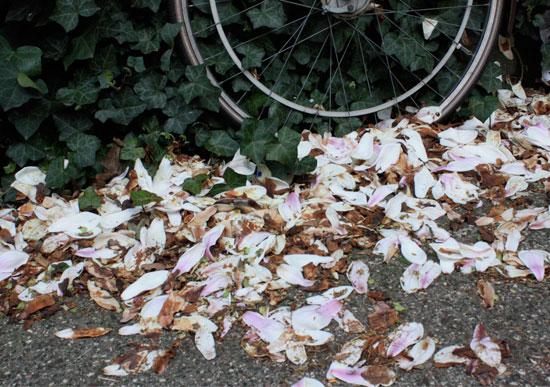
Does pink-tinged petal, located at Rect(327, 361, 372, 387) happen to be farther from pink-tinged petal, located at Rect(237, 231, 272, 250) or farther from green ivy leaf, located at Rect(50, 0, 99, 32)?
green ivy leaf, located at Rect(50, 0, 99, 32)

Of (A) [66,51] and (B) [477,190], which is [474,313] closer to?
(B) [477,190]

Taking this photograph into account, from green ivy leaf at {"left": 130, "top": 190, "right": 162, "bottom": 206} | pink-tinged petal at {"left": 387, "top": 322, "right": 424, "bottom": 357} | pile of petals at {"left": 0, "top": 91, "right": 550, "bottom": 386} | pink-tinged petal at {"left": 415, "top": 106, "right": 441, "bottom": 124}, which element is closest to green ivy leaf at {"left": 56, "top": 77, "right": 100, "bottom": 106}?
pile of petals at {"left": 0, "top": 91, "right": 550, "bottom": 386}

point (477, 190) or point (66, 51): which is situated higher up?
point (66, 51)

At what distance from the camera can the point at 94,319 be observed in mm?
2102

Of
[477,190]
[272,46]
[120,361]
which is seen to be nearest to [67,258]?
[120,361]

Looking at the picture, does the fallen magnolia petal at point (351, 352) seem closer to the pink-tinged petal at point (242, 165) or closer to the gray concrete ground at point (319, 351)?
the gray concrete ground at point (319, 351)

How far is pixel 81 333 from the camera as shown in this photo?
204cm

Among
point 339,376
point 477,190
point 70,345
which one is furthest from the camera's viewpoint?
point 477,190

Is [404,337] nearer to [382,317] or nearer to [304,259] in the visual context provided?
[382,317]

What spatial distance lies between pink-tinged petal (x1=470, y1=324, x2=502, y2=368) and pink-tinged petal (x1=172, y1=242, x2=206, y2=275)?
33.8 inches

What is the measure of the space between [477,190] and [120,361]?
1.42 meters

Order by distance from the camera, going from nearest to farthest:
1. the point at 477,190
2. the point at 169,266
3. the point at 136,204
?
the point at 169,266
the point at 136,204
the point at 477,190

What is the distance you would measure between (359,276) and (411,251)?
21 cm

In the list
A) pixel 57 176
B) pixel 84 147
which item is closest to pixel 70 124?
pixel 84 147
